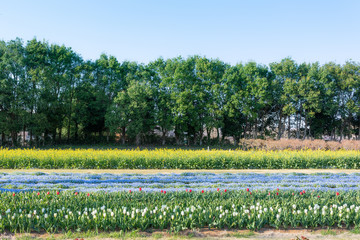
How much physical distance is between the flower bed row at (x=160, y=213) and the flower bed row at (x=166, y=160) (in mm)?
9149

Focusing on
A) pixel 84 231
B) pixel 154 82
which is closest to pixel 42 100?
pixel 154 82

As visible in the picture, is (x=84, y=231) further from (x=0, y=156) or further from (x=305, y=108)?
(x=305, y=108)

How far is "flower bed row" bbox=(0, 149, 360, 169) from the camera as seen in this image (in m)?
15.8

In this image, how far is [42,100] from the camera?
30.1 metres

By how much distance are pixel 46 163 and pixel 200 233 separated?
12.6m

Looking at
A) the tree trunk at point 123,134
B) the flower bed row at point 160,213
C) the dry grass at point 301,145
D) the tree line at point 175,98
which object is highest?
the tree line at point 175,98

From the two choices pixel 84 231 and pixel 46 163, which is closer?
pixel 84 231

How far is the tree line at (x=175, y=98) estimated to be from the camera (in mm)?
32312

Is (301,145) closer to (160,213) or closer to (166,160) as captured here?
(166,160)

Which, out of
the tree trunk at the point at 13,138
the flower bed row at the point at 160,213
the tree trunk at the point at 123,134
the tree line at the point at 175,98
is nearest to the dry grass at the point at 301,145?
the tree line at the point at 175,98

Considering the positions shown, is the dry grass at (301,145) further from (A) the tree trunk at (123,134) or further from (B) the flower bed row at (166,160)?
(A) the tree trunk at (123,134)

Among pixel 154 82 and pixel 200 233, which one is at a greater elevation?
pixel 154 82

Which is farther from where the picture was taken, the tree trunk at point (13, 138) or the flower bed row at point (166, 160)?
the tree trunk at point (13, 138)

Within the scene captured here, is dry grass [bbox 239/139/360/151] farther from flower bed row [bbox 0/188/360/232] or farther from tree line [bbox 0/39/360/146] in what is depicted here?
flower bed row [bbox 0/188/360/232]
